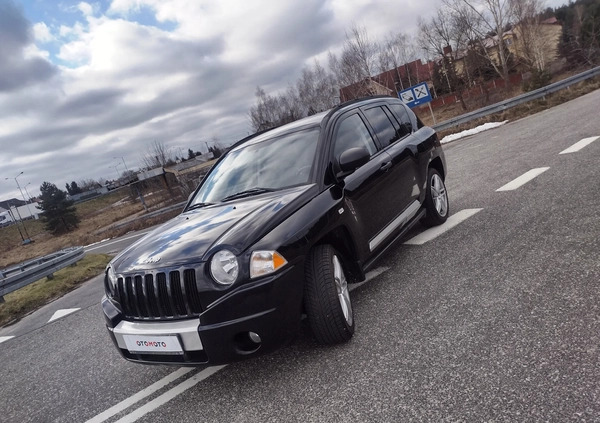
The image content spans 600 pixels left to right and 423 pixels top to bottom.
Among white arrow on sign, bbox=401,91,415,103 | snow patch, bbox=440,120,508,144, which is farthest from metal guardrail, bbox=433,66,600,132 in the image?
white arrow on sign, bbox=401,91,415,103

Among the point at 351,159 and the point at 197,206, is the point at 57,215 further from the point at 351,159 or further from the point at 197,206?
the point at 351,159

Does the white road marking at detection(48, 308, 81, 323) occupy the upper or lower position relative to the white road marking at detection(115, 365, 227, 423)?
upper

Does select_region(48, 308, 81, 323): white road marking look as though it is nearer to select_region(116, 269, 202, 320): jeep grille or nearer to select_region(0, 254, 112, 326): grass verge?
select_region(0, 254, 112, 326): grass verge

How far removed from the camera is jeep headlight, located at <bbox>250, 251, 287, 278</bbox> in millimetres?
2656

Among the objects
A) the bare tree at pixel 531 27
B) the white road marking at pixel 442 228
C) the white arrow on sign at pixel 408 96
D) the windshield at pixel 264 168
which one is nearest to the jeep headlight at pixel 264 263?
the windshield at pixel 264 168

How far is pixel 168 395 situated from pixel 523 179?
5.84 meters

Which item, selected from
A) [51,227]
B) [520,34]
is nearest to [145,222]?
[51,227]

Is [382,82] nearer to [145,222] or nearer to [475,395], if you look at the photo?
[145,222]

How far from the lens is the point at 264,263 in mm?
2676

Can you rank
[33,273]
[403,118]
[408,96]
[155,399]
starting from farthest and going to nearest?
[408,96]
[33,273]
[403,118]
[155,399]

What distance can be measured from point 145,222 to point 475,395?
23724mm

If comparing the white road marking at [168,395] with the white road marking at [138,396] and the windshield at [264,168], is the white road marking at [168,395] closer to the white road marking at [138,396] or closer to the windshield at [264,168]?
the white road marking at [138,396]

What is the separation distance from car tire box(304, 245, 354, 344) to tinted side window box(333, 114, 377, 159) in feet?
3.70

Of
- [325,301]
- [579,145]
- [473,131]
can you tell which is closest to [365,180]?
[325,301]
